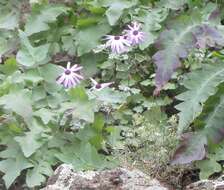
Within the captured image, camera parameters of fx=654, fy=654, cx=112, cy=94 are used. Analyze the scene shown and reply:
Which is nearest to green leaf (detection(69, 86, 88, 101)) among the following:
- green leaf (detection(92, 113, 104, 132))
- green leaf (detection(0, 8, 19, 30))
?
green leaf (detection(92, 113, 104, 132))

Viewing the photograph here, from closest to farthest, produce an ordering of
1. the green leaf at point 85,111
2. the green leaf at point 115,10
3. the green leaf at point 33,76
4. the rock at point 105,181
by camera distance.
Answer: the rock at point 105,181 → the green leaf at point 85,111 → the green leaf at point 33,76 → the green leaf at point 115,10

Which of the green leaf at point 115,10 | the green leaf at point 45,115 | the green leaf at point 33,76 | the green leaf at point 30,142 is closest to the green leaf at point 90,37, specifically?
the green leaf at point 115,10

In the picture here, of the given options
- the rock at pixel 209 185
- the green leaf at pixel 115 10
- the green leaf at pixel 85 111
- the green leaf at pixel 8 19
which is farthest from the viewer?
the green leaf at pixel 8 19

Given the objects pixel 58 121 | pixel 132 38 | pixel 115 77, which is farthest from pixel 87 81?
pixel 58 121

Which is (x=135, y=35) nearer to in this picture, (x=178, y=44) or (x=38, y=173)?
(x=178, y=44)

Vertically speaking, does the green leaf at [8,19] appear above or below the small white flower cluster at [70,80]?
below

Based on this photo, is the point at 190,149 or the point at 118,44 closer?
the point at 190,149

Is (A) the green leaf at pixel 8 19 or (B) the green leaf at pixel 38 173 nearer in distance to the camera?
(B) the green leaf at pixel 38 173

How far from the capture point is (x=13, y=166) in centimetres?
320

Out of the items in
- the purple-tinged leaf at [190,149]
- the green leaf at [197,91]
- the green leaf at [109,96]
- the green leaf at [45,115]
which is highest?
the green leaf at [197,91]

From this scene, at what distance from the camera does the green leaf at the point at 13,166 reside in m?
3.15

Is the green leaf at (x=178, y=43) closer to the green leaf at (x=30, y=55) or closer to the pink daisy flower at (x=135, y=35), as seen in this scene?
the pink daisy flower at (x=135, y=35)

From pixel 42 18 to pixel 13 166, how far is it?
4.59ft

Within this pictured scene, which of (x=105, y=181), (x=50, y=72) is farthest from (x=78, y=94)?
(x=105, y=181)
